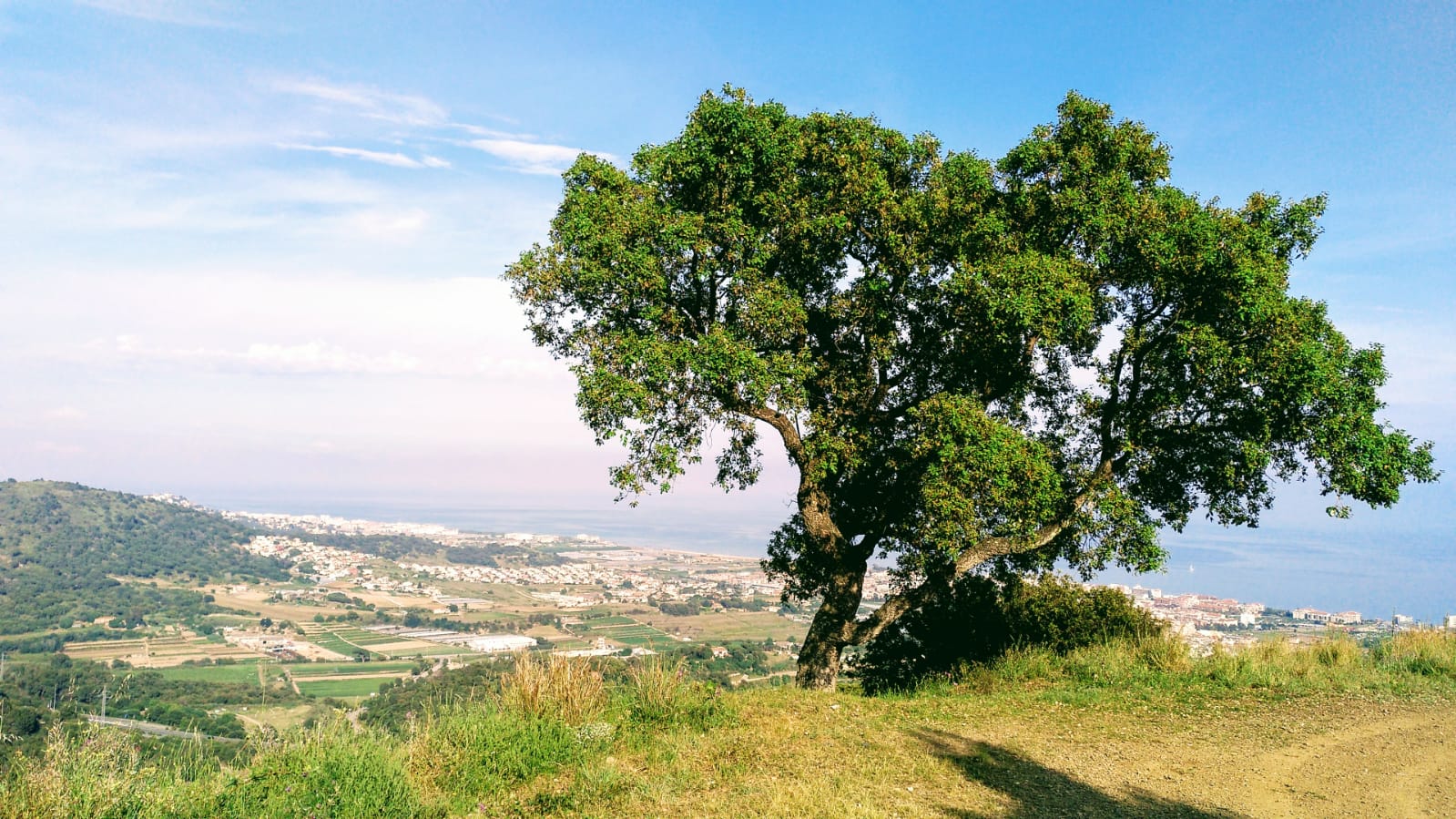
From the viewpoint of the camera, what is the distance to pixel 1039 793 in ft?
22.5

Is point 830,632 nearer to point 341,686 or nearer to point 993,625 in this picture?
point 993,625

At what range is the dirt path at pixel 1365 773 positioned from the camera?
268 inches

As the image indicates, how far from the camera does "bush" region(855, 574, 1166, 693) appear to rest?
14062 mm

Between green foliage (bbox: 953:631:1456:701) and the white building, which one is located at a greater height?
green foliage (bbox: 953:631:1456:701)

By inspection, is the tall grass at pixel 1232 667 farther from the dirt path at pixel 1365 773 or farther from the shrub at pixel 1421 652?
the dirt path at pixel 1365 773

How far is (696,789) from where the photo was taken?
21.7 feet

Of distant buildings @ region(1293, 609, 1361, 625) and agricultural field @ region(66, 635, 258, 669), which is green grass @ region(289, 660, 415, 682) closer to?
agricultural field @ region(66, 635, 258, 669)

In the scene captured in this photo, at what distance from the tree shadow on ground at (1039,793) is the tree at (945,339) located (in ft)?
10.3

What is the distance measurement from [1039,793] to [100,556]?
332 ft

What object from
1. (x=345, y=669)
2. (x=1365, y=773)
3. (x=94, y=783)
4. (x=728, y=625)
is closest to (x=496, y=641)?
(x=345, y=669)

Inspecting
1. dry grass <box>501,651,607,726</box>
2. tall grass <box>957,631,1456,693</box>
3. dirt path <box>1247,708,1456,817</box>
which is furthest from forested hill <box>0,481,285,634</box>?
dirt path <box>1247,708,1456,817</box>

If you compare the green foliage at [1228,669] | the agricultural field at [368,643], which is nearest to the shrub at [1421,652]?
the green foliage at [1228,669]

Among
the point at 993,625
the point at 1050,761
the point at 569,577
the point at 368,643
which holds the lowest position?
the point at 368,643

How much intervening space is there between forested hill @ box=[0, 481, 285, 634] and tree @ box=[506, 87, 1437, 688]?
67.0 meters
